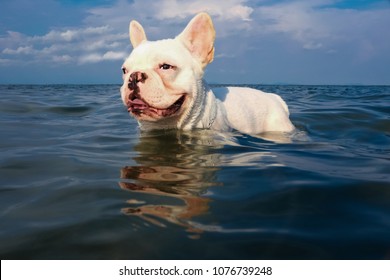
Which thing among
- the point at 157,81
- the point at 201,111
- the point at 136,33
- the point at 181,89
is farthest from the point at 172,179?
the point at 136,33

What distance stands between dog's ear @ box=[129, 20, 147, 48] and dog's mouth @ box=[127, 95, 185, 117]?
157 cm

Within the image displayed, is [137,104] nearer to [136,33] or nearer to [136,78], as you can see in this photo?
[136,78]

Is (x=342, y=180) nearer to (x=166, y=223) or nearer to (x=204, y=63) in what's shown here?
(x=166, y=223)

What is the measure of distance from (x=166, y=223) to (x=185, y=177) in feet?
3.61

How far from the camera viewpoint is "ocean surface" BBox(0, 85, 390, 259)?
2066mm

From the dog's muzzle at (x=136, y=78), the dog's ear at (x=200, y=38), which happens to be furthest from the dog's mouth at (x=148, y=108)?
the dog's ear at (x=200, y=38)

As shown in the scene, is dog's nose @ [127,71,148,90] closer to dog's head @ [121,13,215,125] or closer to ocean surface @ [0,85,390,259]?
dog's head @ [121,13,215,125]

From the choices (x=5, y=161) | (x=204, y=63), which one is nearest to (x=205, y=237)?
(x=5, y=161)

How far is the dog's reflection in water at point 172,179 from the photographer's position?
2479 mm

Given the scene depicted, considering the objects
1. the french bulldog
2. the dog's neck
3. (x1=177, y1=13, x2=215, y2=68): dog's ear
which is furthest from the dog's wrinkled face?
(x1=177, y1=13, x2=215, y2=68): dog's ear

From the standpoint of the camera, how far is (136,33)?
624 cm

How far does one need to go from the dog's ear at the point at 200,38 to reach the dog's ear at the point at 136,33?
794 mm

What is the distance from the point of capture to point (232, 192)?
9.71 feet

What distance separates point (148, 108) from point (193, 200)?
256cm
